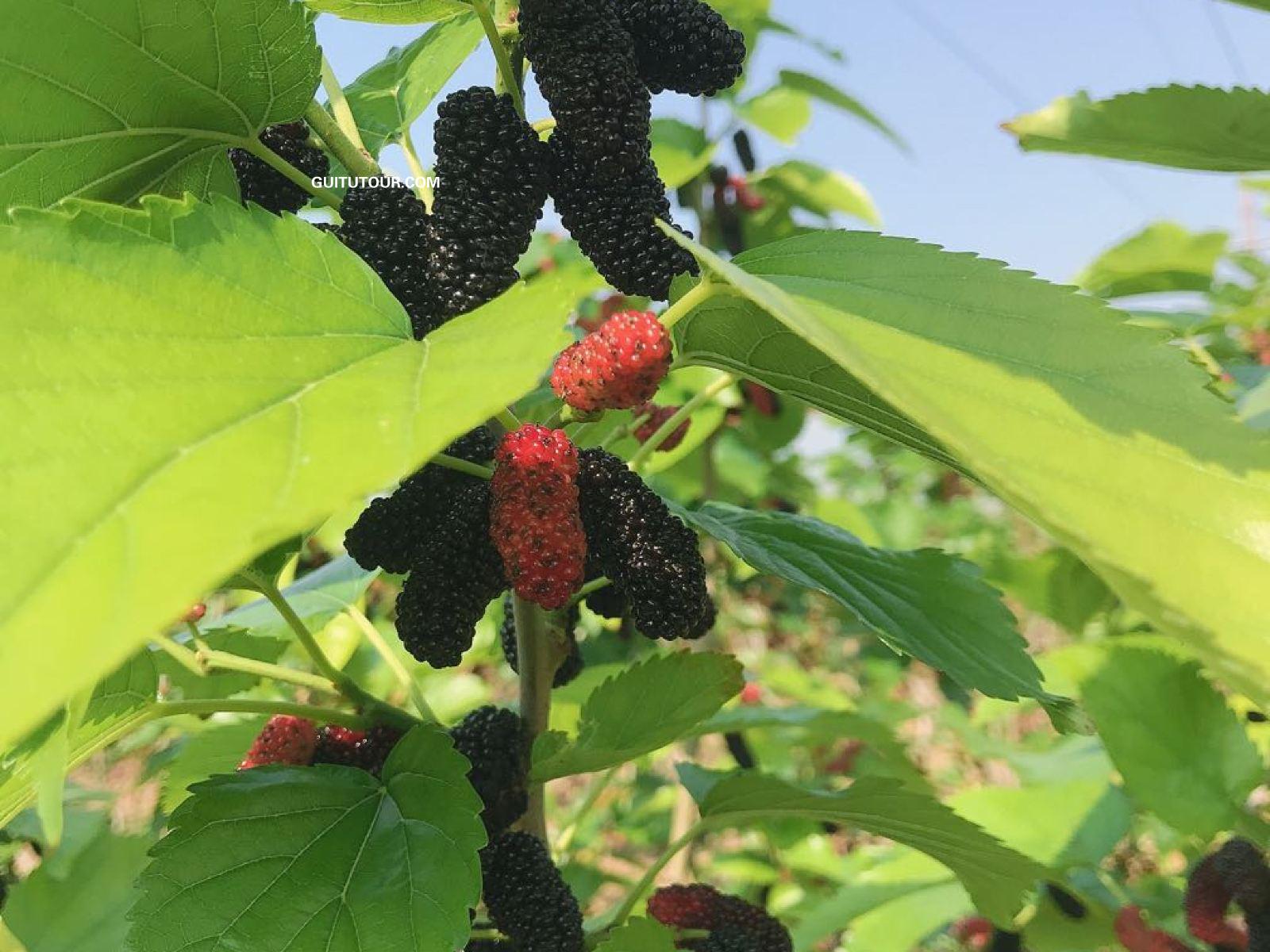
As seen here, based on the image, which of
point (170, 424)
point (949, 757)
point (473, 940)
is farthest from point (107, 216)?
point (949, 757)

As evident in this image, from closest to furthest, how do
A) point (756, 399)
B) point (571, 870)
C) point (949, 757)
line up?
point (571, 870), point (756, 399), point (949, 757)

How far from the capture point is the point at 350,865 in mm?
561

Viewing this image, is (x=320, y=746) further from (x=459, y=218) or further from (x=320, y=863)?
(x=459, y=218)

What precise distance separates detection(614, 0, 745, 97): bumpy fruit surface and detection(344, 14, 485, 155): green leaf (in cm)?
16

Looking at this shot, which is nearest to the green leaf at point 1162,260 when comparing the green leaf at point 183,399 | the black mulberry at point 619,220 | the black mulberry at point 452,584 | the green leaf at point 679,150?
the green leaf at point 679,150

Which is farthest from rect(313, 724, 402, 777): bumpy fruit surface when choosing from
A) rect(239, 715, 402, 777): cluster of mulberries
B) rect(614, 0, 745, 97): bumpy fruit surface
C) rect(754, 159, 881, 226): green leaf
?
rect(754, 159, 881, 226): green leaf

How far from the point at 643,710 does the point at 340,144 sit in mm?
392

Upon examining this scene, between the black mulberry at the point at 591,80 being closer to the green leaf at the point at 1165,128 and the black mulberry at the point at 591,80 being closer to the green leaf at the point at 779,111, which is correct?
the green leaf at the point at 1165,128

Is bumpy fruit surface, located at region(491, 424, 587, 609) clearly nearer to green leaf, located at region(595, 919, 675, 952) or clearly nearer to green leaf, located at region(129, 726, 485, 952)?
green leaf, located at region(129, 726, 485, 952)

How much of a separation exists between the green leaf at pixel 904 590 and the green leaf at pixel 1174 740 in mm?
298

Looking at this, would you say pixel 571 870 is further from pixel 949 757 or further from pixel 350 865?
pixel 949 757

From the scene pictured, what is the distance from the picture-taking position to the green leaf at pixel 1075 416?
29 cm

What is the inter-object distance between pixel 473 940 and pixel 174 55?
1.78ft

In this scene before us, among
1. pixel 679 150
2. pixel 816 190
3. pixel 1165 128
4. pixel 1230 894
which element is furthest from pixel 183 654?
pixel 816 190
